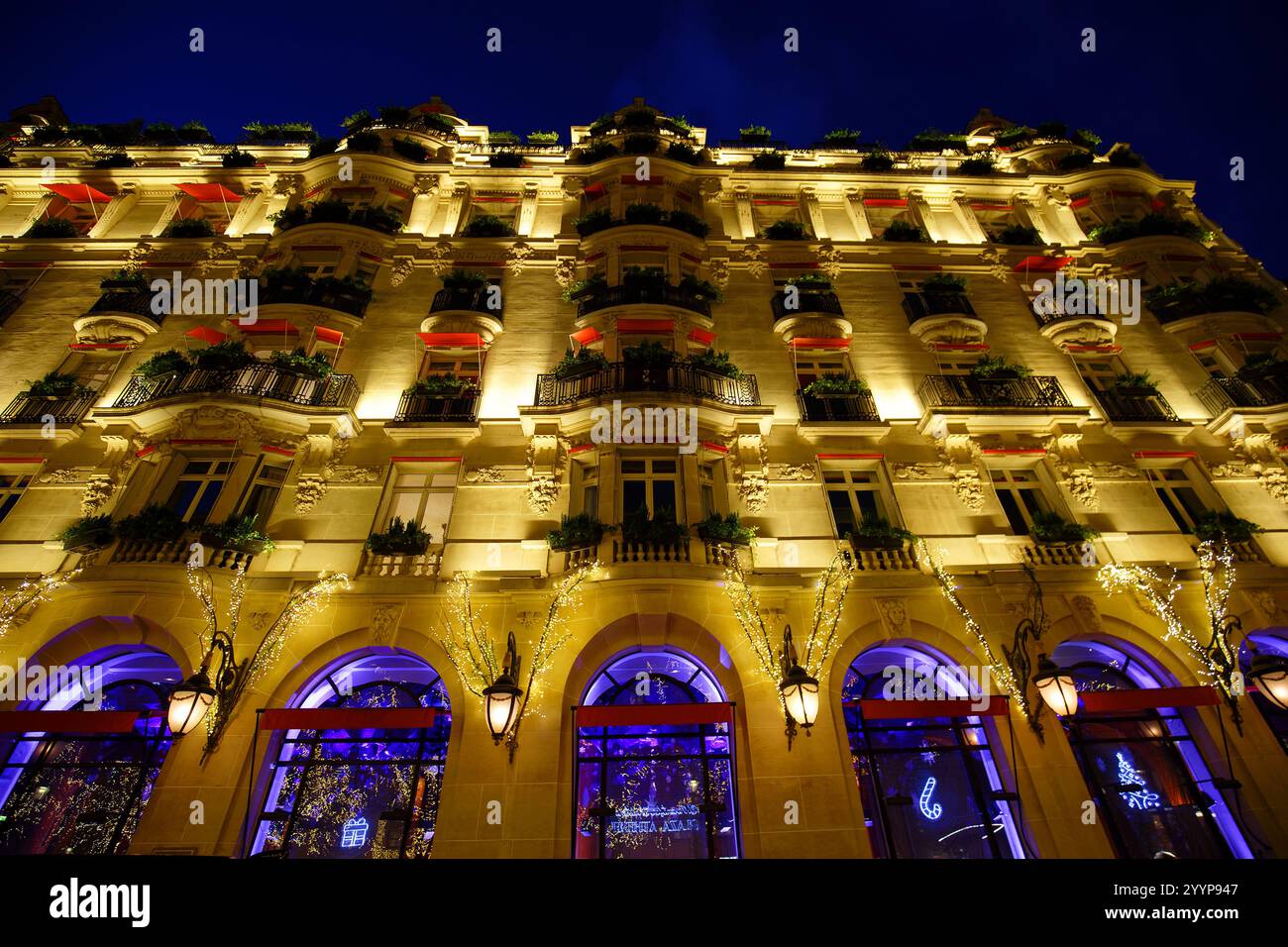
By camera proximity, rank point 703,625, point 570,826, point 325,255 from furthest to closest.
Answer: point 325,255 → point 703,625 → point 570,826

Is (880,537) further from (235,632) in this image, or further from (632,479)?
(235,632)

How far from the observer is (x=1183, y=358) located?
1789cm

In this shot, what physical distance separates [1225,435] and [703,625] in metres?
14.4

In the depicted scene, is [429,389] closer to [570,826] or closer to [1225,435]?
[570,826]

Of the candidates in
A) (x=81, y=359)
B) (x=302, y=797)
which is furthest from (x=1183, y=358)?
(x=81, y=359)

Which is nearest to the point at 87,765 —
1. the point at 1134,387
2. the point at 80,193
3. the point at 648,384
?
the point at 648,384

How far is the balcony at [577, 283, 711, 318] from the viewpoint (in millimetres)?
17484

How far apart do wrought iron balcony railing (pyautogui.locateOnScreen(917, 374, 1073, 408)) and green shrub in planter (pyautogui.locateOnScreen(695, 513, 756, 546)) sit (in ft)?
21.2

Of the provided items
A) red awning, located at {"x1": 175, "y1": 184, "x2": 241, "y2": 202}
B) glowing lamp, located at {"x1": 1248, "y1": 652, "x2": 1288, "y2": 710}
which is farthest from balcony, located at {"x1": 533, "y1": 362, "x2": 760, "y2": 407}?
red awning, located at {"x1": 175, "y1": 184, "x2": 241, "y2": 202}

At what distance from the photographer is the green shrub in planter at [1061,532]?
13273mm

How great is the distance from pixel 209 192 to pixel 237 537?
16909 millimetres

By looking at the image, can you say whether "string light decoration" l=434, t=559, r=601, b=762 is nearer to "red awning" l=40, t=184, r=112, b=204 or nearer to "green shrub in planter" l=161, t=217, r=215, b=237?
"green shrub in planter" l=161, t=217, r=215, b=237

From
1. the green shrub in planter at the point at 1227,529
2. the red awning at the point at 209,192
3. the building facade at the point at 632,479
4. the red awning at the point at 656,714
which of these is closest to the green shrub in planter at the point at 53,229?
the building facade at the point at 632,479
